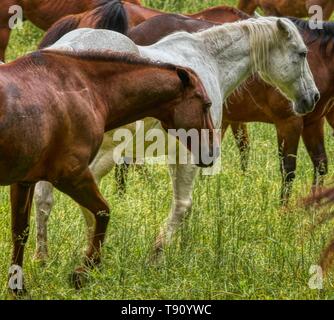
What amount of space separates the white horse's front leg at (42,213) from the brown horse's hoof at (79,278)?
68cm

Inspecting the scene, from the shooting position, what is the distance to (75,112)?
22.4 ft

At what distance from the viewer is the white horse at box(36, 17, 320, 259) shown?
313 inches

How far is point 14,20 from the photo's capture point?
43.2 feet

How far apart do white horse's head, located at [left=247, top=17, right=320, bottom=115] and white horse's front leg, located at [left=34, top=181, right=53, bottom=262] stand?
187 cm

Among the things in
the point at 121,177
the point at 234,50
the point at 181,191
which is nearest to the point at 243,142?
the point at 121,177

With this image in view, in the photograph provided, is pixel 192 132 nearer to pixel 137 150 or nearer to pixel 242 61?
pixel 137 150

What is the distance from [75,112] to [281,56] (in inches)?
106

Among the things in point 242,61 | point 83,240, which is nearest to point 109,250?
point 83,240

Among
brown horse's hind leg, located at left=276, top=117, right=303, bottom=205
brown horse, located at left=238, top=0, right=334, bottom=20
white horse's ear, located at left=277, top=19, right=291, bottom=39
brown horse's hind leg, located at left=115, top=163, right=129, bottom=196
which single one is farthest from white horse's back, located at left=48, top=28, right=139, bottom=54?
brown horse, located at left=238, top=0, right=334, bottom=20

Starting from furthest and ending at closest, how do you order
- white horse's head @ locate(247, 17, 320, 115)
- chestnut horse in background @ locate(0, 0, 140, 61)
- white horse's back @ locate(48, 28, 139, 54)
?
chestnut horse in background @ locate(0, 0, 140, 61) < white horse's head @ locate(247, 17, 320, 115) < white horse's back @ locate(48, 28, 139, 54)

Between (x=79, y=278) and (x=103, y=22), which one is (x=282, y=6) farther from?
(x=79, y=278)

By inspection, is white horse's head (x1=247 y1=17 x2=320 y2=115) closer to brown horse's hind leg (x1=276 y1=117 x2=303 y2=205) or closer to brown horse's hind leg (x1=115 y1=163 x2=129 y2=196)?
brown horse's hind leg (x1=276 y1=117 x2=303 y2=205)

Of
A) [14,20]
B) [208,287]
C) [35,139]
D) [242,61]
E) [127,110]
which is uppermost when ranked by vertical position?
[14,20]

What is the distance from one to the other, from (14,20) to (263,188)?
538 cm
